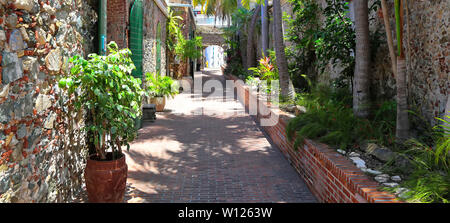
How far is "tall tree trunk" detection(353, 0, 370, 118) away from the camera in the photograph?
210 inches

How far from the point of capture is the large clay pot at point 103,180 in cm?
395

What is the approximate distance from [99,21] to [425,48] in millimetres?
4535

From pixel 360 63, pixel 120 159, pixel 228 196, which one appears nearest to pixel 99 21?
pixel 120 159

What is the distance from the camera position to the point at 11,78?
2758 millimetres

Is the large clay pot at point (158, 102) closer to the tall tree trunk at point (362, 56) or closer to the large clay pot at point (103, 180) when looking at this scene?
the tall tree trunk at point (362, 56)

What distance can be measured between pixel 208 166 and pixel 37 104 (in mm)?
2973

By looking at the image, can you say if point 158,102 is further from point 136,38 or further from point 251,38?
point 251,38

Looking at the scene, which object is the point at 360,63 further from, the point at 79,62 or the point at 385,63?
the point at 79,62

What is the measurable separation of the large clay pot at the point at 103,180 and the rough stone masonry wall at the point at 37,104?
309 millimetres

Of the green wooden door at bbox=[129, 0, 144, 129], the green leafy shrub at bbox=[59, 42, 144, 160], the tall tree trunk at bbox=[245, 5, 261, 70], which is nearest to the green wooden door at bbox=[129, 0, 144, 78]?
the green wooden door at bbox=[129, 0, 144, 129]

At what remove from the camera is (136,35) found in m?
8.34

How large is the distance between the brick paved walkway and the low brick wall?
0.19 m

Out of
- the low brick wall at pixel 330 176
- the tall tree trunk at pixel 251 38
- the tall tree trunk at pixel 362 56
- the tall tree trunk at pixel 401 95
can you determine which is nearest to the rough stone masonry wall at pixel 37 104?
the low brick wall at pixel 330 176

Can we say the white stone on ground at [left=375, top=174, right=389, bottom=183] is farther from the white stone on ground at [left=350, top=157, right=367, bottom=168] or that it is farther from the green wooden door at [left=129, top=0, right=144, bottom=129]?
the green wooden door at [left=129, top=0, right=144, bottom=129]
